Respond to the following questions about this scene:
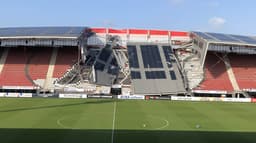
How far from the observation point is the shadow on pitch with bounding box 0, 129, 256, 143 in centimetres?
2689

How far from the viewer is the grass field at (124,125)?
27.8 meters

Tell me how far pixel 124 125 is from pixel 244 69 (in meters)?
46.6

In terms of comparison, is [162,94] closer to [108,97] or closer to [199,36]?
[108,97]

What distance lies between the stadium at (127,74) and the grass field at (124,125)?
333 mm

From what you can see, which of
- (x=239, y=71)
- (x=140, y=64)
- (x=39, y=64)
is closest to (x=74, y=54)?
(x=39, y=64)

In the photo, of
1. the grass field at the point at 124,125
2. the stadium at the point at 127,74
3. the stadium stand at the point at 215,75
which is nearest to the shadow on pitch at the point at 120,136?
the grass field at the point at 124,125

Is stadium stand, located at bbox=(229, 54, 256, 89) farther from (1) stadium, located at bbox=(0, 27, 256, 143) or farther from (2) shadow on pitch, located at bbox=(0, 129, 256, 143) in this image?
(2) shadow on pitch, located at bbox=(0, 129, 256, 143)

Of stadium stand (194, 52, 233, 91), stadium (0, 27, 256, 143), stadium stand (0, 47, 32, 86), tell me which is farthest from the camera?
stadium stand (194, 52, 233, 91)

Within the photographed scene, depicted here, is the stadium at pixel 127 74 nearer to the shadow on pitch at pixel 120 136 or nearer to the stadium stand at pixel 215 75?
the stadium stand at pixel 215 75

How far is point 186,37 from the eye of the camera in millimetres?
83750

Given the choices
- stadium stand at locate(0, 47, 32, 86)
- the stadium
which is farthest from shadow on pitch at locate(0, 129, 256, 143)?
stadium stand at locate(0, 47, 32, 86)

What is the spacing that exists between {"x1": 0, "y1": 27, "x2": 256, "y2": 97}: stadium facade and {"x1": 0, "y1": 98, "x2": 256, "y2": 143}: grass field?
64.4ft

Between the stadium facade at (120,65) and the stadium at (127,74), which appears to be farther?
the stadium facade at (120,65)

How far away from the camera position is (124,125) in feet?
110
